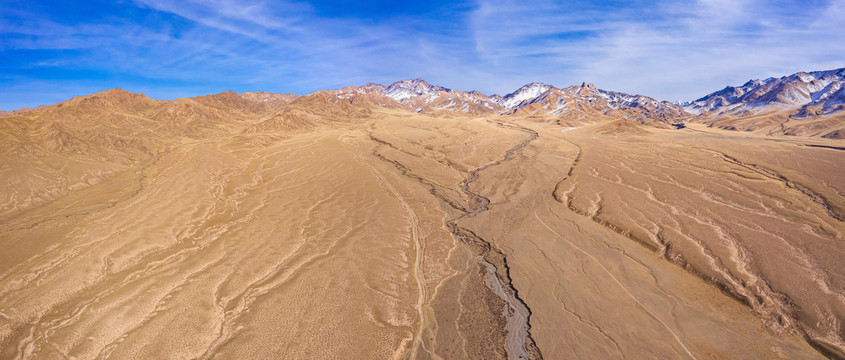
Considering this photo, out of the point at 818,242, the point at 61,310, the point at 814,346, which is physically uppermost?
the point at 818,242

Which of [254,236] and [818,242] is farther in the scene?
[254,236]

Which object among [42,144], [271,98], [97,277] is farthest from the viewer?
[271,98]

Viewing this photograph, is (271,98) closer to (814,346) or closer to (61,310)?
(61,310)

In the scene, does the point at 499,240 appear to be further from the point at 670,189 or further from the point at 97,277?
the point at 97,277

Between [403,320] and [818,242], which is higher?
[818,242]

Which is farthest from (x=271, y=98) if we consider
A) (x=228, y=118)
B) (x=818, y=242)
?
(x=818, y=242)

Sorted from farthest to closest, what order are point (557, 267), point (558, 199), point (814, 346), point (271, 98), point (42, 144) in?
1. point (271, 98)
2. point (42, 144)
3. point (558, 199)
4. point (557, 267)
5. point (814, 346)

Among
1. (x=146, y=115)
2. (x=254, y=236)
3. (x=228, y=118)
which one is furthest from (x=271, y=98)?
(x=254, y=236)
